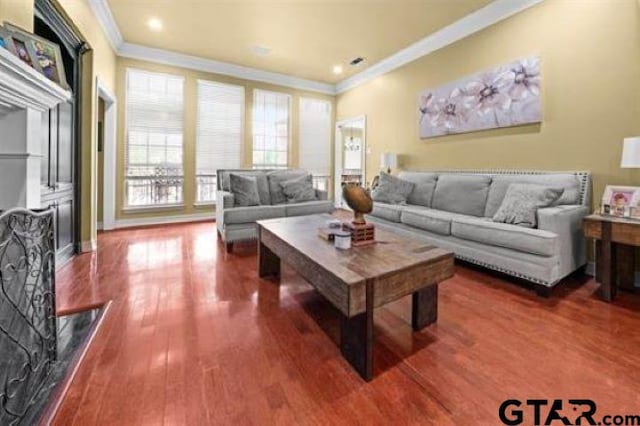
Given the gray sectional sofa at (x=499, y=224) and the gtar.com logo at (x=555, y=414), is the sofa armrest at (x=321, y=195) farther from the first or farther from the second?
the gtar.com logo at (x=555, y=414)

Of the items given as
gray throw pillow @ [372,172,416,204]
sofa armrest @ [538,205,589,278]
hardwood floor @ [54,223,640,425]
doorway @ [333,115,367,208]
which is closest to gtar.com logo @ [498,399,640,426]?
hardwood floor @ [54,223,640,425]

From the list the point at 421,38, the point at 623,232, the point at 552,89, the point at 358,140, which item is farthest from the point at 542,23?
the point at 358,140

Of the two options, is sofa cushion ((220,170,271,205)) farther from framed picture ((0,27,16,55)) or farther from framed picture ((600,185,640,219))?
framed picture ((600,185,640,219))

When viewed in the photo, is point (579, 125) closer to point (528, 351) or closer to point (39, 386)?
point (528, 351)

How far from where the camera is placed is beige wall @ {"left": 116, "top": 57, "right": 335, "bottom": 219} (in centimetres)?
473

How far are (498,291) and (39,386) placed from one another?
2955 millimetres

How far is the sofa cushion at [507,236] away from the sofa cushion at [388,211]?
2.59 feet

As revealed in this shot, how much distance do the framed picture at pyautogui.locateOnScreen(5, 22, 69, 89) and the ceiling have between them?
7.15 feet

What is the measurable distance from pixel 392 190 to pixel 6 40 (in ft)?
12.2

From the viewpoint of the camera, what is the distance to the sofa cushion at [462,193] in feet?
11.2

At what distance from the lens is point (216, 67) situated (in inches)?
214

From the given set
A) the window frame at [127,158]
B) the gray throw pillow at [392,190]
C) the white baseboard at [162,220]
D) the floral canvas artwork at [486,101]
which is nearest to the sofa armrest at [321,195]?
the gray throw pillow at [392,190]

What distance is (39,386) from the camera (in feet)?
4.34

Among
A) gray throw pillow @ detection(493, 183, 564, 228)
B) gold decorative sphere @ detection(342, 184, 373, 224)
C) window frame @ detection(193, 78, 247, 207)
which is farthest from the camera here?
window frame @ detection(193, 78, 247, 207)
